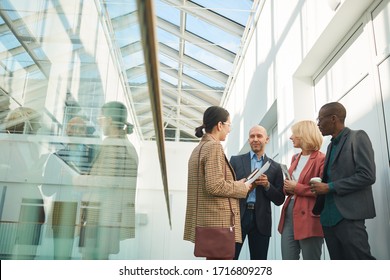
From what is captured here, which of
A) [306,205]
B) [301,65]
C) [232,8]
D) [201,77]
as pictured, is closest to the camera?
[306,205]

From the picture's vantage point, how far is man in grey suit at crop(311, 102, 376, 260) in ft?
6.63

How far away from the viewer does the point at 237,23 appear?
8.46 meters

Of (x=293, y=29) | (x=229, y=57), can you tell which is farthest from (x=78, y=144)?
(x=229, y=57)

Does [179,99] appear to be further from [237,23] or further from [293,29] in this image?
[293,29]

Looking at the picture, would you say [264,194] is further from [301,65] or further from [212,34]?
[212,34]

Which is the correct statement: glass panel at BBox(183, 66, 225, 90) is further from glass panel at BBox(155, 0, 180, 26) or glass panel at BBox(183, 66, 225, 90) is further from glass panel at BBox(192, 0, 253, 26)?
glass panel at BBox(192, 0, 253, 26)

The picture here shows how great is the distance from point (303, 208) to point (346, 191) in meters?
0.46

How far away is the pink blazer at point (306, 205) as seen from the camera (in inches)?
94.7

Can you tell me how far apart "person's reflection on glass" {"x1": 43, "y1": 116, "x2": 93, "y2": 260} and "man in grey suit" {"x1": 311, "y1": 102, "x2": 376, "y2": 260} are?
1.35m

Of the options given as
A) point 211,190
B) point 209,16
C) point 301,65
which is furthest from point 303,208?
point 209,16

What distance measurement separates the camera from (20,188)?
45.8 inches

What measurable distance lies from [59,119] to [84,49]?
1.01 feet

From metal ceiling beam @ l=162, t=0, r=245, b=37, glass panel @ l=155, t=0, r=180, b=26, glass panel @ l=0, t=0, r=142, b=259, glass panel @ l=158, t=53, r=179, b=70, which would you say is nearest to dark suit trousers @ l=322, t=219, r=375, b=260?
glass panel @ l=0, t=0, r=142, b=259
